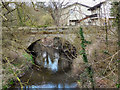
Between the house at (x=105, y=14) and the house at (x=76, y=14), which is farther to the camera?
the house at (x=105, y=14)

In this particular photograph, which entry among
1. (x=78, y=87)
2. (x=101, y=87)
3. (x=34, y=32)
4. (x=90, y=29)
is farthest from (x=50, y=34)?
(x=101, y=87)

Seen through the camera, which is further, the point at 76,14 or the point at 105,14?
the point at 76,14

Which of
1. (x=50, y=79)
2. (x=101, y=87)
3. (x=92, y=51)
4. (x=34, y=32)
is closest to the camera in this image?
(x=101, y=87)

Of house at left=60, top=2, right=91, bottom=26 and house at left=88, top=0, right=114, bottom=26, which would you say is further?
house at left=88, top=0, right=114, bottom=26

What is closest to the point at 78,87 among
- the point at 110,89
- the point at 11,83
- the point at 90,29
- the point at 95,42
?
the point at 110,89

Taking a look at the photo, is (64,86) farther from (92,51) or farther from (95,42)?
(95,42)

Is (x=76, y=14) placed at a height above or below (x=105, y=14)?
above

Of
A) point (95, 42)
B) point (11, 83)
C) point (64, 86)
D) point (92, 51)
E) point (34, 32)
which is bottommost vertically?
point (64, 86)

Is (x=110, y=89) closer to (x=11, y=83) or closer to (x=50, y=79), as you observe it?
(x=50, y=79)

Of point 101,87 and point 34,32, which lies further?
point 34,32

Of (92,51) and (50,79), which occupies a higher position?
(92,51)

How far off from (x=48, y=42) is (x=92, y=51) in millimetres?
13874

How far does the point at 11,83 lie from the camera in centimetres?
667

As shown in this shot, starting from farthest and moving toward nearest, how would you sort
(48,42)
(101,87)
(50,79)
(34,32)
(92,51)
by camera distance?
1. (48,42)
2. (34,32)
3. (50,79)
4. (92,51)
5. (101,87)
